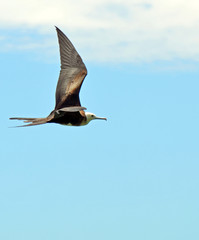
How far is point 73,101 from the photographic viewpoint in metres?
13.8

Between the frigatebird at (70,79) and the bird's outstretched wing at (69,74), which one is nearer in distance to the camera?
the frigatebird at (70,79)

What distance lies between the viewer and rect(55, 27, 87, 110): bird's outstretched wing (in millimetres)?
13836

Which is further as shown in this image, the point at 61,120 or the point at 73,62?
the point at 73,62

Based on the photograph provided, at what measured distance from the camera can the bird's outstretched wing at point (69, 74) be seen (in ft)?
45.4

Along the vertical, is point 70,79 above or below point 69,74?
below

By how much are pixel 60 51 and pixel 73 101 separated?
5.10 feet

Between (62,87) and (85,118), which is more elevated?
(62,87)

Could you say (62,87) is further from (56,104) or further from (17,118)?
(17,118)

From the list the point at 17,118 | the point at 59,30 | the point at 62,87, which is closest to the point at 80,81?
the point at 62,87

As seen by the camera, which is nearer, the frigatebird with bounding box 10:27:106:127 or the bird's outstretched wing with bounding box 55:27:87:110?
the frigatebird with bounding box 10:27:106:127

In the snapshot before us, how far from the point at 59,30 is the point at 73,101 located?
2.06 metres

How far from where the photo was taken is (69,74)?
14.1 metres

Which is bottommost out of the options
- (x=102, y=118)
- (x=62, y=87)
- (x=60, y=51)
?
(x=102, y=118)

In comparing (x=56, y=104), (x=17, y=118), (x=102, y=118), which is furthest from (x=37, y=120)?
(x=102, y=118)
